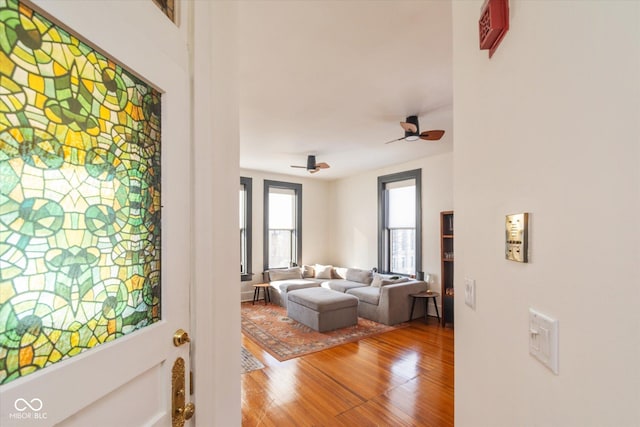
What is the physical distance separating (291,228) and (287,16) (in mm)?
5647

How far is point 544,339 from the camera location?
0.73 meters

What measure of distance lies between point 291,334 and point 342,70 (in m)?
3.56

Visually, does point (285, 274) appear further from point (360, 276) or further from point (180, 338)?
point (180, 338)

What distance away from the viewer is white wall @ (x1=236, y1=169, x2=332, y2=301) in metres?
6.73

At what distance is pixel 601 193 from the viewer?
540mm

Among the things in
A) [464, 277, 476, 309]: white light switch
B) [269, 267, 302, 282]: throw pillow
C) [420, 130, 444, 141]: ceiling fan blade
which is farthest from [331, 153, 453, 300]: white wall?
[464, 277, 476, 309]: white light switch

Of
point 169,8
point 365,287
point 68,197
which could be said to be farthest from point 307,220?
point 68,197

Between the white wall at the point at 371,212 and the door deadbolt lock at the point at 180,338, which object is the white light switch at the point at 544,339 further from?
the white wall at the point at 371,212

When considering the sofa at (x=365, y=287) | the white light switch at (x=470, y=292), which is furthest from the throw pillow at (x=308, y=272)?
the white light switch at (x=470, y=292)

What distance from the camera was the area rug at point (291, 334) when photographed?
389 cm

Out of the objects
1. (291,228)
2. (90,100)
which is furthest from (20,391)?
(291,228)

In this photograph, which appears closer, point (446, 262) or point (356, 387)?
point (356, 387)

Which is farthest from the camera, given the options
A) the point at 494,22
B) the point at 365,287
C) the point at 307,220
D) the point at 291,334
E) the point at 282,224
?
the point at 307,220

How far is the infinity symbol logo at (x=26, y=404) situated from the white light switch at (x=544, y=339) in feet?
3.50
